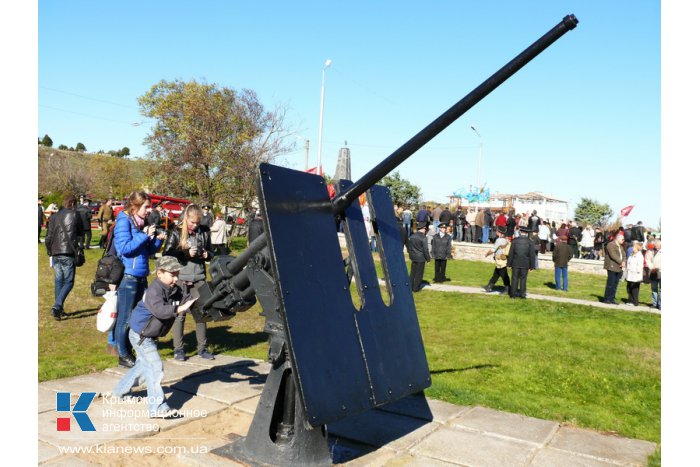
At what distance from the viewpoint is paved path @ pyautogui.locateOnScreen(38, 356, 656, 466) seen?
4695 millimetres

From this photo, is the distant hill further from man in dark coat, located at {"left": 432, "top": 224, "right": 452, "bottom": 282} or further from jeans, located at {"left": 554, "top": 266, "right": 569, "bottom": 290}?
jeans, located at {"left": 554, "top": 266, "right": 569, "bottom": 290}

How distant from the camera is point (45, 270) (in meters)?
15.6

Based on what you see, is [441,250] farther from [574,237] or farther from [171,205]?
[171,205]

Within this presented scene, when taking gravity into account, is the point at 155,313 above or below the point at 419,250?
below

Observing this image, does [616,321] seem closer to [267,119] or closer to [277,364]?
[277,364]

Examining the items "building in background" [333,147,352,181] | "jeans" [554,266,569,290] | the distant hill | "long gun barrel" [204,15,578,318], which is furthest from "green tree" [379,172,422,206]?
"long gun barrel" [204,15,578,318]

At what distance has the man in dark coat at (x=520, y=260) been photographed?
48.0ft

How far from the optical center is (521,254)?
48.0ft

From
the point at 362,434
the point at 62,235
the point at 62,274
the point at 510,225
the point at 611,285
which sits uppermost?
the point at 510,225

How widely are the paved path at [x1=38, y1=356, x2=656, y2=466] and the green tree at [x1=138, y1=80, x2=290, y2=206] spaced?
20.7 metres

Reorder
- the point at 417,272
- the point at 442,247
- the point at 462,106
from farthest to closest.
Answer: the point at 442,247 < the point at 417,272 < the point at 462,106

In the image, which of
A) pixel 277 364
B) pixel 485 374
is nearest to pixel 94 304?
pixel 485 374

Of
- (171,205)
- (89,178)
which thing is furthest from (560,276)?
(89,178)

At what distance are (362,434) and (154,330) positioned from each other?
1.95 metres
